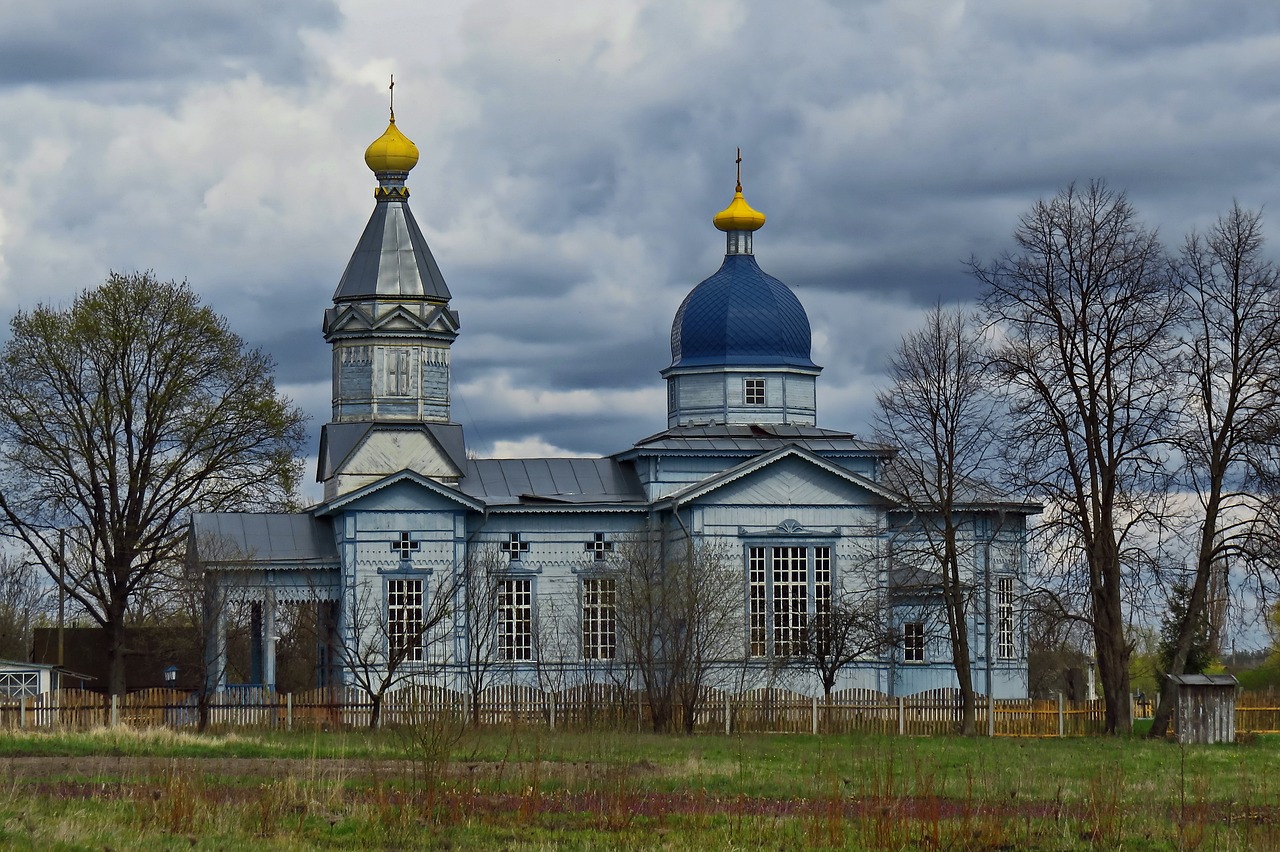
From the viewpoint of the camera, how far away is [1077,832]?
1675 centimetres

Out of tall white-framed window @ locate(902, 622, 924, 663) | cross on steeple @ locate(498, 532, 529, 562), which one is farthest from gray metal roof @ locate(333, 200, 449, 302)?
tall white-framed window @ locate(902, 622, 924, 663)

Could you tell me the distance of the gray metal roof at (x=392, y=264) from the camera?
45062 millimetres

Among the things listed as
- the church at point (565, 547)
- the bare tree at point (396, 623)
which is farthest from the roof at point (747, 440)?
the bare tree at point (396, 623)

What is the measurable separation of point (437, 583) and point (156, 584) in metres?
6.87

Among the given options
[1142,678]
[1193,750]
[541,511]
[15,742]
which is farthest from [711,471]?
[1142,678]

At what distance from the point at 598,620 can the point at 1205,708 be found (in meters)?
14.3

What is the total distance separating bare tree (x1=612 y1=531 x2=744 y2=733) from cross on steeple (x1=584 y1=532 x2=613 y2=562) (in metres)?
0.34

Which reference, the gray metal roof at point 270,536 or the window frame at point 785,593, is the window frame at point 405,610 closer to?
the gray metal roof at point 270,536

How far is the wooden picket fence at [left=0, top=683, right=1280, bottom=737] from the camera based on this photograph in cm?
3406

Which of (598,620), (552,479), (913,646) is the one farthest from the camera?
(552,479)

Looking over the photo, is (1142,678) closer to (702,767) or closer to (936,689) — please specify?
(936,689)

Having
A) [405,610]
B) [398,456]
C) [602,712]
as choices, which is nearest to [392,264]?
[398,456]

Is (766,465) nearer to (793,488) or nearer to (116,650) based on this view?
(793,488)

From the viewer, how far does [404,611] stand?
1582 inches
